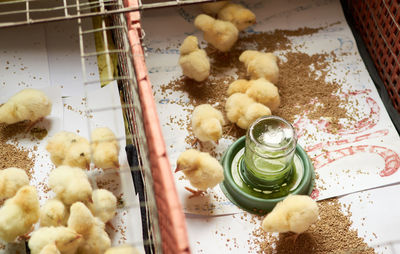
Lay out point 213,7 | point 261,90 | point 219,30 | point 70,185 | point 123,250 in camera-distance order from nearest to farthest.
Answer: point 123,250 < point 70,185 < point 261,90 < point 219,30 < point 213,7

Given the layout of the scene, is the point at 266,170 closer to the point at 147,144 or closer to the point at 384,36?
the point at 147,144

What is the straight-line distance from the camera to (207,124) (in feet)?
4.98

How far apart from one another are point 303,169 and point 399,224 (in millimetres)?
348

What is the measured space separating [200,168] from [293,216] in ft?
1.01

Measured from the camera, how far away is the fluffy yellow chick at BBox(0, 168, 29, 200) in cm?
143

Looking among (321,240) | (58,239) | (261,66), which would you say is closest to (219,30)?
(261,66)

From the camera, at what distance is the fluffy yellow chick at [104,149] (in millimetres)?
1446

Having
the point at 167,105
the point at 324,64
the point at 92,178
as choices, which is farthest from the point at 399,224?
the point at 92,178

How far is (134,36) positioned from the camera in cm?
121

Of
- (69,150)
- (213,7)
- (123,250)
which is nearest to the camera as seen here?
(123,250)

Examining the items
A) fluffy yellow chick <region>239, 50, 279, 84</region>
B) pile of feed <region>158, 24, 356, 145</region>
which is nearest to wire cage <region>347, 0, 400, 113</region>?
pile of feed <region>158, 24, 356, 145</region>

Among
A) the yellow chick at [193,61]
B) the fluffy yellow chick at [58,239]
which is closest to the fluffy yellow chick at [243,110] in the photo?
the yellow chick at [193,61]

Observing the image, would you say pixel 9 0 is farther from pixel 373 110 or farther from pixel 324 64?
pixel 373 110

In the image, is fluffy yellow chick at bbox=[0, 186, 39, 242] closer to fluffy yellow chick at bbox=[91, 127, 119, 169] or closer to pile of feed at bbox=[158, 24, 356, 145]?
fluffy yellow chick at bbox=[91, 127, 119, 169]
